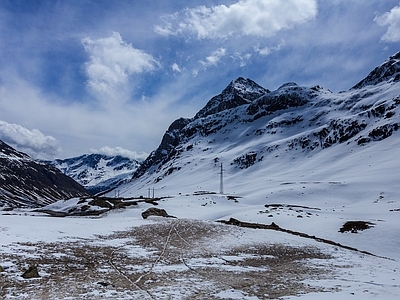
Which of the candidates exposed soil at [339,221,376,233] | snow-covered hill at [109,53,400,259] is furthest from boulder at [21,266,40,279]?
exposed soil at [339,221,376,233]

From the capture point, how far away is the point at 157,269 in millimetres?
13922

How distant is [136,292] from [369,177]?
81320 millimetres

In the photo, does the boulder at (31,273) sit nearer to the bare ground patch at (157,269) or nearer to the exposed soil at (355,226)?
the bare ground patch at (157,269)

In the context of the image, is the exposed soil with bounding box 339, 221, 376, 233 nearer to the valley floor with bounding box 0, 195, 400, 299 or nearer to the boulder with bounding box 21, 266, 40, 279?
the valley floor with bounding box 0, 195, 400, 299

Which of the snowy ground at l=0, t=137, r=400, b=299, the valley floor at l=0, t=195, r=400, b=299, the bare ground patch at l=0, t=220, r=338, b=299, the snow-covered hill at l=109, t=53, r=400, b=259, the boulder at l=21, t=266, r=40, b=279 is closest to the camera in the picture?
the bare ground patch at l=0, t=220, r=338, b=299

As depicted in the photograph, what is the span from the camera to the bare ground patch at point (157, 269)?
404 inches

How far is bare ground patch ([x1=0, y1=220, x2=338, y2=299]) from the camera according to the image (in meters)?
10.3

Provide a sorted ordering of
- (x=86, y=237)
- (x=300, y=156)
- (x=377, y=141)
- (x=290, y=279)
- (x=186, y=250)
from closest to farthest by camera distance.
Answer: (x=290, y=279) → (x=186, y=250) → (x=86, y=237) → (x=377, y=141) → (x=300, y=156)

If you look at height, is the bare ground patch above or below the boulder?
below

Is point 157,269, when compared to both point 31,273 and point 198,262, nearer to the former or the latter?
point 198,262

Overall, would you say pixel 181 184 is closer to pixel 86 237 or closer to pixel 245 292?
pixel 86 237

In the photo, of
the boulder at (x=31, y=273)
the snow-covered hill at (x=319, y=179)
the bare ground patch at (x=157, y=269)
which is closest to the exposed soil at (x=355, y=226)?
the snow-covered hill at (x=319, y=179)

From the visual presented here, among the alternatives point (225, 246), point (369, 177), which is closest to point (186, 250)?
point (225, 246)

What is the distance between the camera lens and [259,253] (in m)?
20.4
